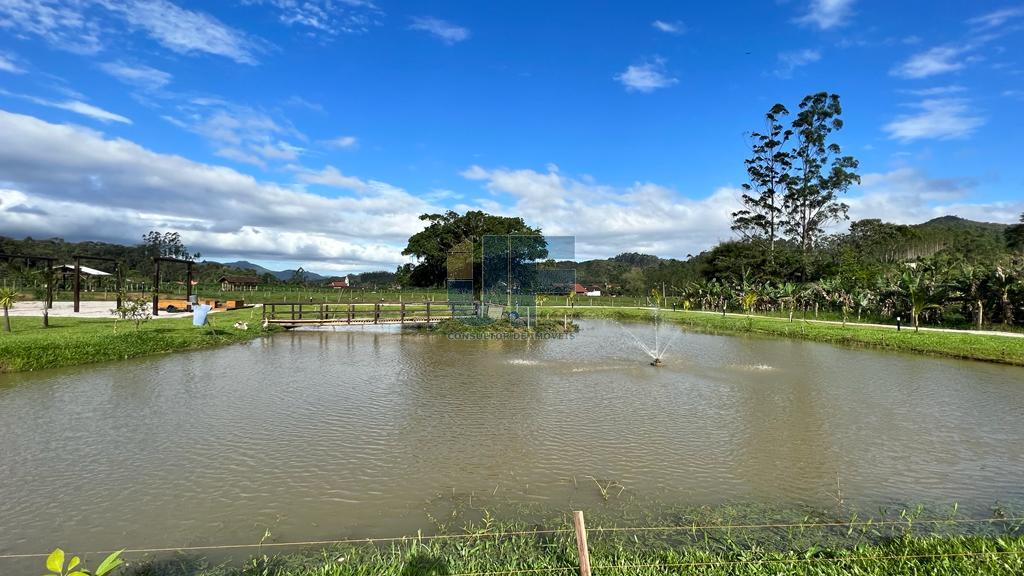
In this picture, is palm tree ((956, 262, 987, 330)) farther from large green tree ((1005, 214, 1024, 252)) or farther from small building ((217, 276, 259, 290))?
small building ((217, 276, 259, 290))

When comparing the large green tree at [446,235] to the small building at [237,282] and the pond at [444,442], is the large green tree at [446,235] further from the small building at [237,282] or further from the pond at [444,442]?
the small building at [237,282]

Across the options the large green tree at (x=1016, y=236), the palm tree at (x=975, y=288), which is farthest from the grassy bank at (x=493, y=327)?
the large green tree at (x=1016, y=236)

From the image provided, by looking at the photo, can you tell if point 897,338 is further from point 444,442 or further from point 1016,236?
point 1016,236

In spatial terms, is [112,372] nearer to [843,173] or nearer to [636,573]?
[636,573]

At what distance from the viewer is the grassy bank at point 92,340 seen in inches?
574

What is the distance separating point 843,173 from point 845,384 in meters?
47.2

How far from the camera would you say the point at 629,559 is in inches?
194

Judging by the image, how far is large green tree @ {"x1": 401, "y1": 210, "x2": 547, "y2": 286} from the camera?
3947 cm

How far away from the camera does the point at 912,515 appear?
6.19 meters

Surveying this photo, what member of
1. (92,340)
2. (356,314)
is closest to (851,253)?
(356,314)

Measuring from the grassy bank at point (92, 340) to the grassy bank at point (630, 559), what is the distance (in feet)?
44.9

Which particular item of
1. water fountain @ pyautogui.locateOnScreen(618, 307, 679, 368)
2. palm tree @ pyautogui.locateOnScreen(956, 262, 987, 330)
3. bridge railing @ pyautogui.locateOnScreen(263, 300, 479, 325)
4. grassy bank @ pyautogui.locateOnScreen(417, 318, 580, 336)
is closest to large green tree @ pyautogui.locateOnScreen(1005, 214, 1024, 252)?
palm tree @ pyautogui.locateOnScreen(956, 262, 987, 330)

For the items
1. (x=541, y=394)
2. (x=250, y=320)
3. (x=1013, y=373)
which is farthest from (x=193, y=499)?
(x=250, y=320)

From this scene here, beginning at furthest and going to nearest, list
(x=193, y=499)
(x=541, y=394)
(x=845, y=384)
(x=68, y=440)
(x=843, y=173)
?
1. (x=843, y=173)
2. (x=845, y=384)
3. (x=541, y=394)
4. (x=68, y=440)
5. (x=193, y=499)
